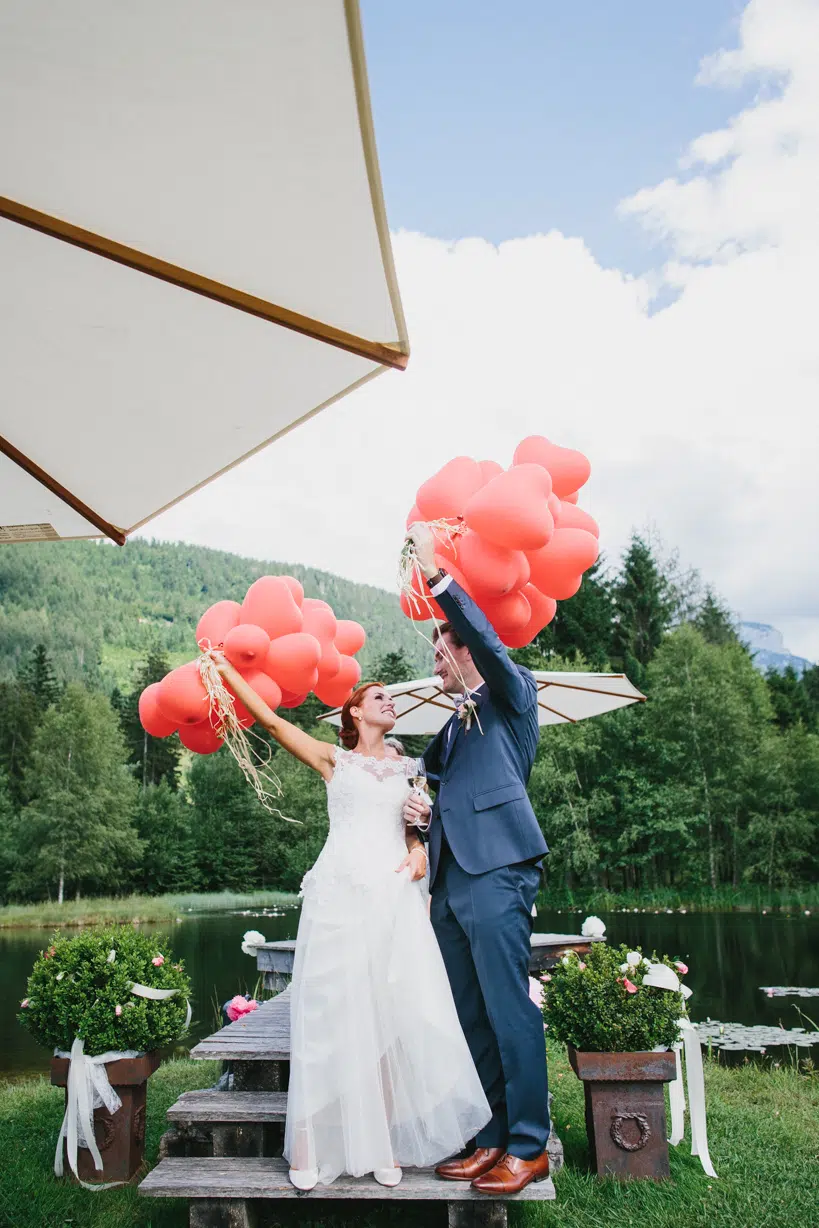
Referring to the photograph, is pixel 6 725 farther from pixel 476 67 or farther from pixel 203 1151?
pixel 203 1151

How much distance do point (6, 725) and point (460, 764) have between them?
4161 centimetres

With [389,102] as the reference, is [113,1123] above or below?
below

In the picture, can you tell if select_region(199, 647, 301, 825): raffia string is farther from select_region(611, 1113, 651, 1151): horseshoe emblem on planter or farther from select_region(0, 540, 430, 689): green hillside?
select_region(0, 540, 430, 689): green hillside

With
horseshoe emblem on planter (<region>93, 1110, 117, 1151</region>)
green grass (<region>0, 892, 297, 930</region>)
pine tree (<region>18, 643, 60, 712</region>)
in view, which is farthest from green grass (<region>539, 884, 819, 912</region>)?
pine tree (<region>18, 643, 60, 712</region>)

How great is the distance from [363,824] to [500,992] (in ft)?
2.45

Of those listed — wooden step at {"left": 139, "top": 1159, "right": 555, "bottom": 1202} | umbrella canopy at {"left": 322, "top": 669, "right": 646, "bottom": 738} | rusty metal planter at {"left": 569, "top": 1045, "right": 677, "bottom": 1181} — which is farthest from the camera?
umbrella canopy at {"left": 322, "top": 669, "right": 646, "bottom": 738}

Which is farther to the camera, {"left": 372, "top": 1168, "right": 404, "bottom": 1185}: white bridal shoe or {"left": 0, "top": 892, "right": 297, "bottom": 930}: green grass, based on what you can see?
{"left": 0, "top": 892, "right": 297, "bottom": 930}: green grass

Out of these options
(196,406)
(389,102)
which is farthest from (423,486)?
(389,102)

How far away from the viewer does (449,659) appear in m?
3.32

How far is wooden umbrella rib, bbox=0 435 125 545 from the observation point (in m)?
3.07

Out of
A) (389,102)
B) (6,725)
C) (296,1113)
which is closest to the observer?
(389,102)

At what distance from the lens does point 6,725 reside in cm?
4053

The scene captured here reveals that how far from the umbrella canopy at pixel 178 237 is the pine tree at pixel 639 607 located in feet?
113

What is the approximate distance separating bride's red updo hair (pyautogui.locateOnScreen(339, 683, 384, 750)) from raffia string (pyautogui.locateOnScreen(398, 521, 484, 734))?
377mm
